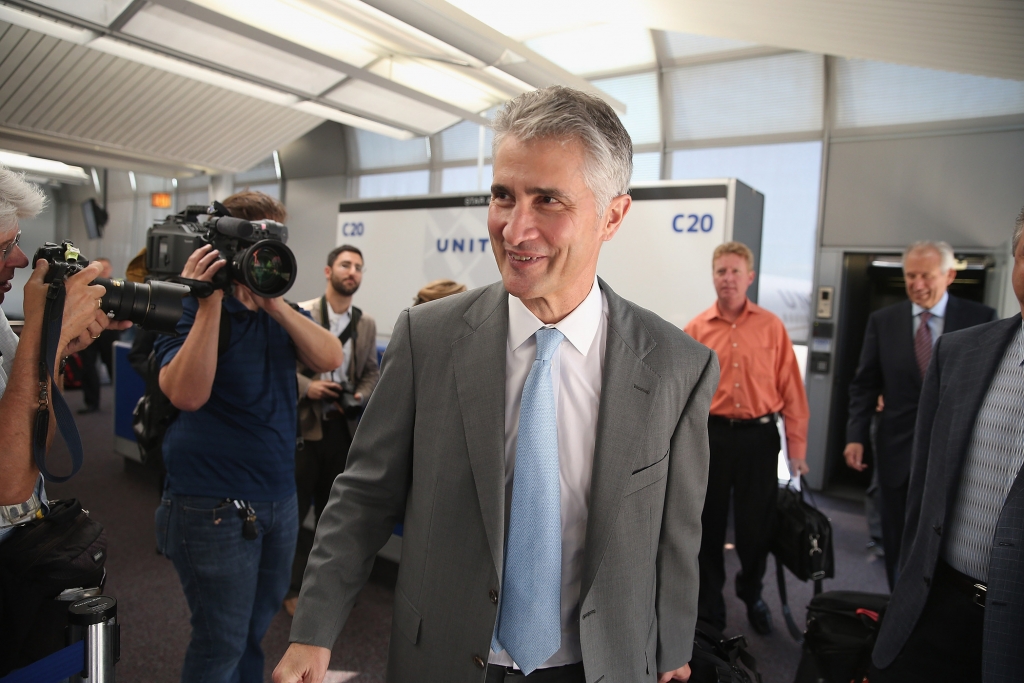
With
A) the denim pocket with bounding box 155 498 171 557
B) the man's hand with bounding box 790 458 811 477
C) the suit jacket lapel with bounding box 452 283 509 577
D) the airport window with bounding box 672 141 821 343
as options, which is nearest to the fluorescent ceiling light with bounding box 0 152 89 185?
the denim pocket with bounding box 155 498 171 557

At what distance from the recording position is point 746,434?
3.28 m

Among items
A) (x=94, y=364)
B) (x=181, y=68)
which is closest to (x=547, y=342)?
(x=181, y=68)

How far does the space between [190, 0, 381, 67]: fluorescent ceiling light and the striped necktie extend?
3.47 meters

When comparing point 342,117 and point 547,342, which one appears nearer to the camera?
point 547,342

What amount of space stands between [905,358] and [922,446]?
1.70 m

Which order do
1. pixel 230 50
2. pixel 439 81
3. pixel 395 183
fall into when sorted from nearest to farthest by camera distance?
pixel 230 50 < pixel 439 81 < pixel 395 183

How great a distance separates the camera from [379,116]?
15.6 ft

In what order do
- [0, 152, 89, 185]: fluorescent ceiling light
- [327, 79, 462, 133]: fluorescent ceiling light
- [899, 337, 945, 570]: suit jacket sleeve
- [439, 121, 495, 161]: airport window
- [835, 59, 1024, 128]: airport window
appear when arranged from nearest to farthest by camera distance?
[899, 337, 945, 570]: suit jacket sleeve
[327, 79, 462, 133]: fluorescent ceiling light
[0, 152, 89, 185]: fluorescent ceiling light
[835, 59, 1024, 128]: airport window
[439, 121, 495, 161]: airport window

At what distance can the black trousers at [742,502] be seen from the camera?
328 cm

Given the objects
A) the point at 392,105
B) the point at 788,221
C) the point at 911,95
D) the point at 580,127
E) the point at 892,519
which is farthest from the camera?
the point at 788,221

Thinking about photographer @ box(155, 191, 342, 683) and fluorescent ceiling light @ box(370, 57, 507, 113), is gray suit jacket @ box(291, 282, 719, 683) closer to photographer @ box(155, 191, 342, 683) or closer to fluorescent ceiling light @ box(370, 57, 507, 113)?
photographer @ box(155, 191, 342, 683)

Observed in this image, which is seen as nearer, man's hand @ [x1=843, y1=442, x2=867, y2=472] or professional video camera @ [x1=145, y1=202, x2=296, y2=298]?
professional video camera @ [x1=145, y1=202, x2=296, y2=298]

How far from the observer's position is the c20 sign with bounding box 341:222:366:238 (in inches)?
228

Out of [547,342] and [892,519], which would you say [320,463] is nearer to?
[547,342]
